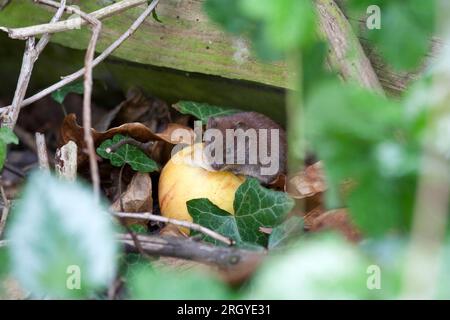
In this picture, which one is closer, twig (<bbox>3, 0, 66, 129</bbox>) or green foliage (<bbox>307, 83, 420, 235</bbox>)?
green foliage (<bbox>307, 83, 420, 235</bbox>)

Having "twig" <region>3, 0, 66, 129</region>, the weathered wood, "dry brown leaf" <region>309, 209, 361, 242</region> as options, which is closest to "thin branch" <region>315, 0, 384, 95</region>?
the weathered wood

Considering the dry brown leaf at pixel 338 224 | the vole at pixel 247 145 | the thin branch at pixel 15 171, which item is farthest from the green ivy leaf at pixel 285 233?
the thin branch at pixel 15 171

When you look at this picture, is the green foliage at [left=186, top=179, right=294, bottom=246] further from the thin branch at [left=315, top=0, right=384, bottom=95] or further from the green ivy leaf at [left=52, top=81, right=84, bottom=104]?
the green ivy leaf at [left=52, top=81, right=84, bottom=104]

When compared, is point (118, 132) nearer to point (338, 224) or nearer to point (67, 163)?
point (67, 163)

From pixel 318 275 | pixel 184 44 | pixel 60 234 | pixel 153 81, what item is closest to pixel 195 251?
pixel 60 234

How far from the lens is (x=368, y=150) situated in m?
0.74

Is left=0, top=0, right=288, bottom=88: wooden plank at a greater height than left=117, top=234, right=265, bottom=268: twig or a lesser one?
greater

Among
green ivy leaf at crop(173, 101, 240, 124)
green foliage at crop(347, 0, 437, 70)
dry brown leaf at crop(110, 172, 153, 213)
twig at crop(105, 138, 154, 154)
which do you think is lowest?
dry brown leaf at crop(110, 172, 153, 213)

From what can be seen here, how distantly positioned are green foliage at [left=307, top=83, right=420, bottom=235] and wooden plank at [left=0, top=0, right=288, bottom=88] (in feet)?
2.57

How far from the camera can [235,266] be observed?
1039mm

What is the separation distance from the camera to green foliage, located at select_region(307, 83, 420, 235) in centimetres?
71

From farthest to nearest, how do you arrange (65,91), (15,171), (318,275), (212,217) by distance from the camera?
(15,171), (65,91), (212,217), (318,275)

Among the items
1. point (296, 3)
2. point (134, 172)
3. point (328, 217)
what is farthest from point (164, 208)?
point (296, 3)

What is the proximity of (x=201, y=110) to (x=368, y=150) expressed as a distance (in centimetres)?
91
